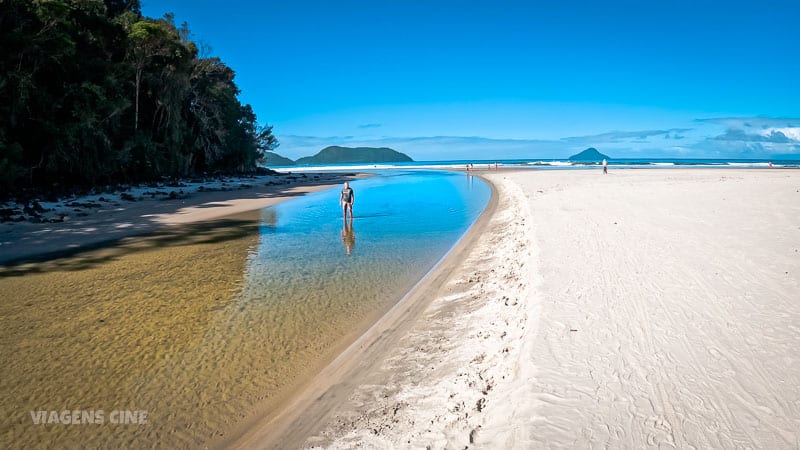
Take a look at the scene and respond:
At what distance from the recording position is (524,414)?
9.91ft

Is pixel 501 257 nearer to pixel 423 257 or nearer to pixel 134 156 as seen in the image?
pixel 423 257

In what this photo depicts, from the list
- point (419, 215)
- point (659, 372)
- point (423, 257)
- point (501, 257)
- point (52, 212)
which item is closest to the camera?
point (659, 372)

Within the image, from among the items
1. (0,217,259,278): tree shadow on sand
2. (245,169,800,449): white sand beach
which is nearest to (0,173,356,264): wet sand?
(0,217,259,278): tree shadow on sand

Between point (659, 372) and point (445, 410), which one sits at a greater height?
point (659, 372)

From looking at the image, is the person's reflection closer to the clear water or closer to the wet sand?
the clear water

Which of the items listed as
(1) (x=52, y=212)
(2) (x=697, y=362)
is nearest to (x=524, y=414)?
(2) (x=697, y=362)

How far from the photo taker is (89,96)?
69.8 feet

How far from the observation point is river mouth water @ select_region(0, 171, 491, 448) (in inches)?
158

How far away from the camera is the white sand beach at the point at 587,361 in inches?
114

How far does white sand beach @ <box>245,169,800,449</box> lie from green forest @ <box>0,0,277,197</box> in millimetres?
20800

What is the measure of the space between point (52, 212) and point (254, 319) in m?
16.0

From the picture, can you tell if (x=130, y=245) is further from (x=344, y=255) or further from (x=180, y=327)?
(x=180, y=327)

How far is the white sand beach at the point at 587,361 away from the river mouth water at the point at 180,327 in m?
0.78

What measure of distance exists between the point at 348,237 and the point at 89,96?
18.4 metres
